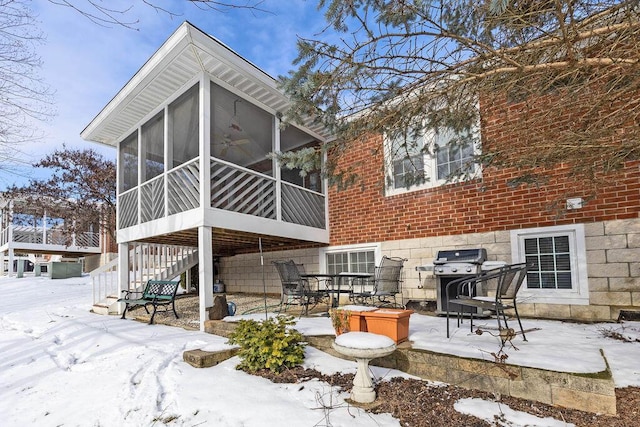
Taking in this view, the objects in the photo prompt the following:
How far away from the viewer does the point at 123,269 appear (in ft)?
27.6

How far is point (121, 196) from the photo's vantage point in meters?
8.75

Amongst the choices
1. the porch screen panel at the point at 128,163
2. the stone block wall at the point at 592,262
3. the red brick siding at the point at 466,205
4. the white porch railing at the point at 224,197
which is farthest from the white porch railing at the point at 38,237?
the stone block wall at the point at 592,262

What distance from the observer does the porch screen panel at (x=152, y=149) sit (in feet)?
26.2

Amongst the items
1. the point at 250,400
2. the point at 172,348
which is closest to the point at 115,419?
the point at 250,400

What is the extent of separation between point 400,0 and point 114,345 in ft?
17.4

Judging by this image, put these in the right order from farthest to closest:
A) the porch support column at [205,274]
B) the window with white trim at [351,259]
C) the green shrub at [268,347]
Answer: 1. the window with white trim at [351,259]
2. the porch support column at [205,274]
3. the green shrub at [268,347]

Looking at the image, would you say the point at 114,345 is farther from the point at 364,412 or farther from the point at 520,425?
the point at 520,425

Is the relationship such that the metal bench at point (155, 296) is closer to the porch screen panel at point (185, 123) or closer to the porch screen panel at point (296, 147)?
the porch screen panel at point (185, 123)

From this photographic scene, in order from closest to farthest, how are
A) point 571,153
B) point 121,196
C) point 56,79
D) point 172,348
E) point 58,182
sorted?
point 571,153 < point 172,348 < point 56,79 < point 121,196 < point 58,182

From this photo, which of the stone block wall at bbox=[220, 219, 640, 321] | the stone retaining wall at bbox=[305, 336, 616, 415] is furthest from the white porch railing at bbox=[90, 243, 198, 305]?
the stone retaining wall at bbox=[305, 336, 616, 415]

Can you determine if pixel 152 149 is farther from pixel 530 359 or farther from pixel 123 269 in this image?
pixel 530 359

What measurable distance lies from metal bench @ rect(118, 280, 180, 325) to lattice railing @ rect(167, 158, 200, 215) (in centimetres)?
161

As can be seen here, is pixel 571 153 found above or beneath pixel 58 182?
beneath

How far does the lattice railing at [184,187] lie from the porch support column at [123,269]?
258cm
